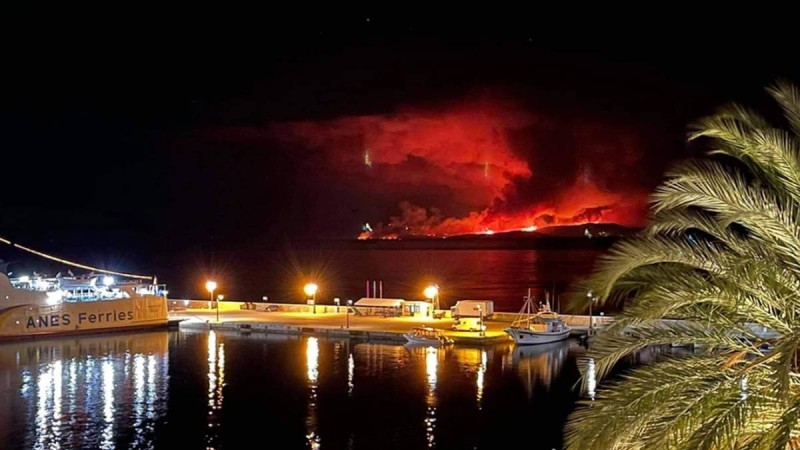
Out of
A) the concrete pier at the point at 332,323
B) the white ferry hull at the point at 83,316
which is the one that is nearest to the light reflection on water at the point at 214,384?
the concrete pier at the point at 332,323

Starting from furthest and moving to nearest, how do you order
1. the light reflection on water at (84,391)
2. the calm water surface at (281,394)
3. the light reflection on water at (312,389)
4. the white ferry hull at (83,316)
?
the white ferry hull at (83,316) < the calm water surface at (281,394) < the light reflection on water at (312,389) < the light reflection on water at (84,391)

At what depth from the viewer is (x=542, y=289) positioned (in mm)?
121250

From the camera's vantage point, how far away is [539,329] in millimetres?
48531

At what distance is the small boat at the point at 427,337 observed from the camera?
4697cm

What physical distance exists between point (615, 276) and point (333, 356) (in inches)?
1460

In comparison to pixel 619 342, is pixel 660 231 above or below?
above

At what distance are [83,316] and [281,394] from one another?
2360 centimetres

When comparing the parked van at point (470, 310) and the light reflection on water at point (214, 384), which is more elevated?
the parked van at point (470, 310)

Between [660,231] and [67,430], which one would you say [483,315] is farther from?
[660,231]

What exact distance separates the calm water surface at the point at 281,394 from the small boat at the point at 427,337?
78cm

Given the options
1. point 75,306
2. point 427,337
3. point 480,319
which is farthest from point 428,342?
point 75,306

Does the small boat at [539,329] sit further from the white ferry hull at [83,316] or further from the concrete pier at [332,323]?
the white ferry hull at [83,316]

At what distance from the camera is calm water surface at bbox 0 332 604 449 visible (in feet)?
98.4

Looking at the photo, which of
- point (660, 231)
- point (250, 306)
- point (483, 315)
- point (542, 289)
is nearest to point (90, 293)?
point (250, 306)
